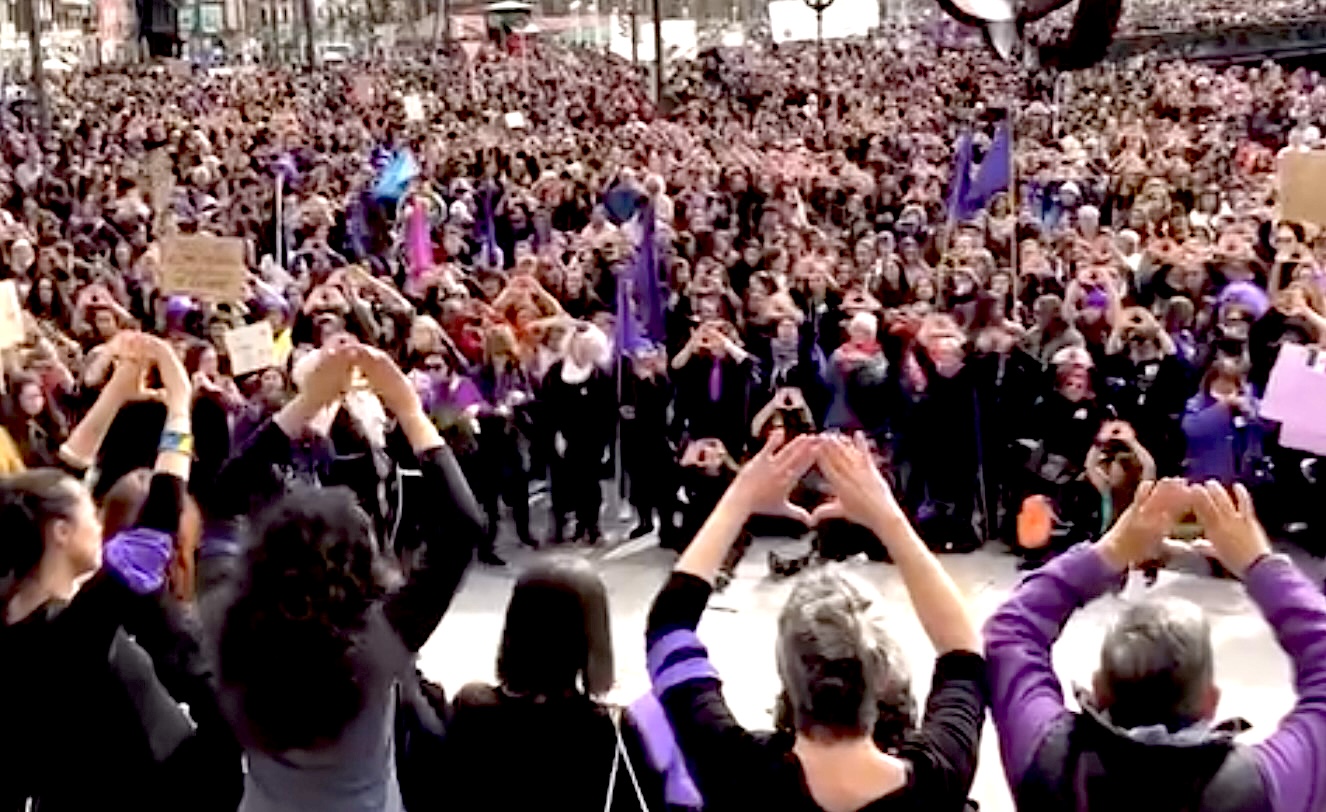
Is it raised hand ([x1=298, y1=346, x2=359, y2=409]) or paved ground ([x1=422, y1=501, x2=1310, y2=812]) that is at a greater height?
raised hand ([x1=298, y1=346, x2=359, y2=409])

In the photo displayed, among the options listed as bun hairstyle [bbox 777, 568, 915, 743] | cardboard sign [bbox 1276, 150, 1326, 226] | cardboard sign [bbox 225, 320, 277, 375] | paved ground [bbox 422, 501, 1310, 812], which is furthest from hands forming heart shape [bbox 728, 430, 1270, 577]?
cardboard sign [bbox 225, 320, 277, 375]

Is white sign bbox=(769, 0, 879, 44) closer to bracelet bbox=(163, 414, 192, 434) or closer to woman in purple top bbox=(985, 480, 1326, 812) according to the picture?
bracelet bbox=(163, 414, 192, 434)

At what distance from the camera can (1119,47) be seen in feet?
155

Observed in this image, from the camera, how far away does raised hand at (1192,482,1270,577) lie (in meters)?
2.92

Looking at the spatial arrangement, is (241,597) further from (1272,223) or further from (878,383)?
(1272,223)

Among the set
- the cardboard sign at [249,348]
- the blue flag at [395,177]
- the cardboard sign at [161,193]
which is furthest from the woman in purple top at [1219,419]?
the blue flag at [395,177]

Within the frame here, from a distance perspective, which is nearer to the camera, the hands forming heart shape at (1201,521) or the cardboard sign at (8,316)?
Answer: the hands forming heart shape at (1201,521)

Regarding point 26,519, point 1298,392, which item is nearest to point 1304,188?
point 1298,392

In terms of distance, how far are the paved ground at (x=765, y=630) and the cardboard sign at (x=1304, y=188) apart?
161 cm

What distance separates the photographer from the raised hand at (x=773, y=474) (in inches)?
117

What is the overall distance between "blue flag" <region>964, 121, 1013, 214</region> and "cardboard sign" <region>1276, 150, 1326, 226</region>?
452cm

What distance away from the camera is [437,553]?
10.6ft

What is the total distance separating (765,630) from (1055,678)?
5775 mm

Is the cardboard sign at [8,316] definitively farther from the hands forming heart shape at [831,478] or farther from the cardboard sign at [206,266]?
the hands forming heart shape at [831,478]
